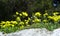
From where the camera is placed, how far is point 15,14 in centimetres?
830

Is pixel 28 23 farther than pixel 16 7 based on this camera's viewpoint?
No

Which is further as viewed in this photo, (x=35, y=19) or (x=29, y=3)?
(x=29, y=3)

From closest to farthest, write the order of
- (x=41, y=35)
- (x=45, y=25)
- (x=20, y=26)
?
1. (x=41, y=35)
2. (x=45, y=25)
3. (x=20, y=26)

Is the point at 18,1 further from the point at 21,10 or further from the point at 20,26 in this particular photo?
the point at 20,26

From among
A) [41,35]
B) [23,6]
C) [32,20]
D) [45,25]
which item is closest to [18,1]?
[23,6]

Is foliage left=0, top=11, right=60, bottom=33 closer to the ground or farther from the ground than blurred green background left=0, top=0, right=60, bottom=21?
closer to the ground

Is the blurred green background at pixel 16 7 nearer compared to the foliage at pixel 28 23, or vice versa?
the foliage at pixel 28 23

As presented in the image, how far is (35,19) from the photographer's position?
741 centimetres

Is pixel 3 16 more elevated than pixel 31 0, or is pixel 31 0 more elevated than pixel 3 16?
pixel 31 0

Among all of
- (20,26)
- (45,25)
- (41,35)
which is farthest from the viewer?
(20,26)

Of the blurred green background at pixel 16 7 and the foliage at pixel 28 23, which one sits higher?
the blurred green background at pixel 16 7

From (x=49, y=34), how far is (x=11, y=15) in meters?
2.86

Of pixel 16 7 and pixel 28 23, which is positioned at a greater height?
pixel 16 7

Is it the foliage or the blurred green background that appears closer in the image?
the foliage
